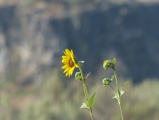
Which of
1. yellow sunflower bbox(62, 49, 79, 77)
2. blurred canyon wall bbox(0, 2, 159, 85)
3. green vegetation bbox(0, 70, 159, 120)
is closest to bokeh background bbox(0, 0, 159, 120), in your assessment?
blurred canyon wall bbox(0, 2, 159, 85)

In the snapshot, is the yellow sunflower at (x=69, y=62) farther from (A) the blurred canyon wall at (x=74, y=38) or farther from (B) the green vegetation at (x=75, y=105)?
(A) the blurred canyon wall at (x=74, y=38)

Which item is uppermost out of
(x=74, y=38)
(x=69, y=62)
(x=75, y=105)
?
(x=74, y=38)

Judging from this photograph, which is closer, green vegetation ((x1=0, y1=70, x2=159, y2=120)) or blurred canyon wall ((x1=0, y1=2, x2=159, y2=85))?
green vegetation ((x1=0, y1=70, x2=159, y2=120))

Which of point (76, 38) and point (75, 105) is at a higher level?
point (76, 38)

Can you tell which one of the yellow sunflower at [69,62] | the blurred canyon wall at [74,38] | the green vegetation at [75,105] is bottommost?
the yellow sunflower at [69,62]

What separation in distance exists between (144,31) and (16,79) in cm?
822

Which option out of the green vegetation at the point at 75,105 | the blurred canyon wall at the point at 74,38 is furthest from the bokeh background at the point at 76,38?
the green vegetation at the point at 75,105

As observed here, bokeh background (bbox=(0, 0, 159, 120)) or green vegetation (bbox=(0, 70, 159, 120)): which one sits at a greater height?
bokeh background (bbox=(0, 0, 159, 120))

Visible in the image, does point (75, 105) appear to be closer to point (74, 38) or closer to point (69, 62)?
point (74, 38)

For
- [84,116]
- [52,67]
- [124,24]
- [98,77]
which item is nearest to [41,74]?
[52,67]

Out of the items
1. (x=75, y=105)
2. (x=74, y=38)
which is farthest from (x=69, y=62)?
(x=74, y=38)

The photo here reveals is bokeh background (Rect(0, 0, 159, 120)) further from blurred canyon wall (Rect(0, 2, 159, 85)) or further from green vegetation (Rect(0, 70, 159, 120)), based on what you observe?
green vegetation (Rect(0, 70, 159, 120))

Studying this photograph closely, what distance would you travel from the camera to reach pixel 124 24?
31.8m

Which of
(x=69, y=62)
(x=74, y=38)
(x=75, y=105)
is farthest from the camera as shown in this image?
(x=74, y=38)
